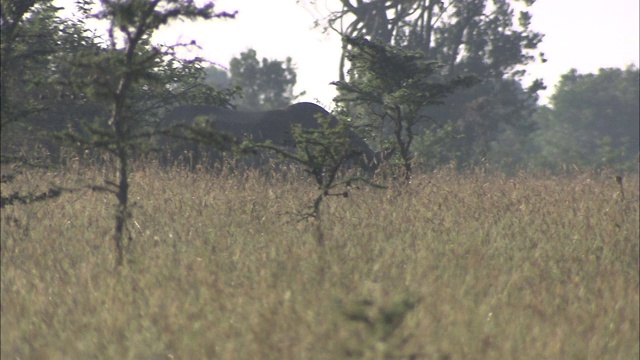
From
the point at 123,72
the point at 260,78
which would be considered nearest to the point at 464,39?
the point at 260,78

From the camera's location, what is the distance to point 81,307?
435cm

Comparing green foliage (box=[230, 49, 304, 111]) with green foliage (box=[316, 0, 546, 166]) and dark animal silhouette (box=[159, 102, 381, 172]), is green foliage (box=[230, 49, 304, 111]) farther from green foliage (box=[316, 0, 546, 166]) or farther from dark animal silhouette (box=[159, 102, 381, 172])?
dark animal silhouette (box=[159, 102, 381, 172])

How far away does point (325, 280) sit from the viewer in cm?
474

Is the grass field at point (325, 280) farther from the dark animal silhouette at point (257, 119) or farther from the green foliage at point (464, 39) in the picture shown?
the green foliage at point (464, 39)

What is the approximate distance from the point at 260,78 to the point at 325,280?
45.7 m

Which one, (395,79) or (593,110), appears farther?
(593,110)

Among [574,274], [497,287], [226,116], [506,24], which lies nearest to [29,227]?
[497,287]

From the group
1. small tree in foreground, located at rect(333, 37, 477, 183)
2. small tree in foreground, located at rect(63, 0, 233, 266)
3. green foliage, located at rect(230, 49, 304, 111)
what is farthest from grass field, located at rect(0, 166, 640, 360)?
green foliage, located at rect(230, 49, 304, 111)

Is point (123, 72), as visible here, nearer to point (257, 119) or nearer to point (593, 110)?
point (257, 119)

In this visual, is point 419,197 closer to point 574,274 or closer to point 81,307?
point 574,274

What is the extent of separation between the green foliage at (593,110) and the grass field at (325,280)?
5474cm

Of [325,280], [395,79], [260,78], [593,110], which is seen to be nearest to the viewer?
[325,280]

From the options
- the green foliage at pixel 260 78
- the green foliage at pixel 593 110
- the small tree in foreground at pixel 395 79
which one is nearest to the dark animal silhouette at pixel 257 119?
the small tree in foreground at pixel 395 79

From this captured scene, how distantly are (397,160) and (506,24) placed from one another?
78.0 ft
